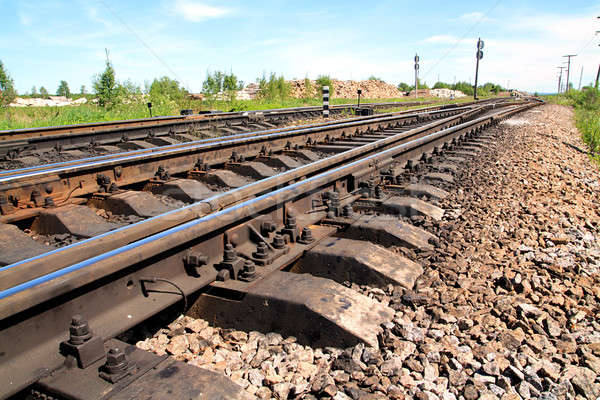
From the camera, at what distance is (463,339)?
6.64 ft

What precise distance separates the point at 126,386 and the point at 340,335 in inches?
35.9

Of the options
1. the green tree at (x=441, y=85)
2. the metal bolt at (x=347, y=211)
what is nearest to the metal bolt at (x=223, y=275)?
the metal bolt at (x=347, y=211)

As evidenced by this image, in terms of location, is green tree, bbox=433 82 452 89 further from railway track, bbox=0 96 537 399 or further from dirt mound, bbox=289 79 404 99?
railway track, bbox=0 96 537 399

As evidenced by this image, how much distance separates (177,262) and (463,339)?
1.48 meters

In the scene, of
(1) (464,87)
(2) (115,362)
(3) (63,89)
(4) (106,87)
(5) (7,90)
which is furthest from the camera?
(3) (63,89)

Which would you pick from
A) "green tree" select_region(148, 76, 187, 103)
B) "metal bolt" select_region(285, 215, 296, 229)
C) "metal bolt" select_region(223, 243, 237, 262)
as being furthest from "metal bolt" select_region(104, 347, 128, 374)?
"green tree" select_region(148, 76, 187, 103)

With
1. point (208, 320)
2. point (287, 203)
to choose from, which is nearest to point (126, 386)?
point (208, 320)

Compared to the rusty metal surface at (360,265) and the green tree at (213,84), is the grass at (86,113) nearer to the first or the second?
the green tree at (213,84)

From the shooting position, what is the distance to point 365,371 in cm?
180

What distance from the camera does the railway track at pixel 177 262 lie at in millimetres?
1587

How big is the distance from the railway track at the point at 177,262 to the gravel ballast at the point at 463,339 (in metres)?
0.13

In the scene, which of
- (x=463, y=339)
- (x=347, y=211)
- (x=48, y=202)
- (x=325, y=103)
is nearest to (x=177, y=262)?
(x=463, y=339)

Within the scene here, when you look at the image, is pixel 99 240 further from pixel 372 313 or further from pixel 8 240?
pixel 372 313

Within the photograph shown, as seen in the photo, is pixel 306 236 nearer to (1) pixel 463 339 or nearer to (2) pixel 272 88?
(1) pixel 463 339
